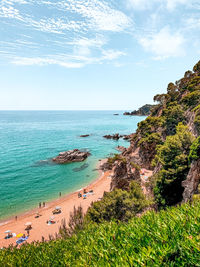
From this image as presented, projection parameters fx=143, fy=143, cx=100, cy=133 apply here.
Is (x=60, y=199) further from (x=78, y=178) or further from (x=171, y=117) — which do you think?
(x=171, y=117)

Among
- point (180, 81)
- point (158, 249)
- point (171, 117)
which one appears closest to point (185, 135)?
point (171, 117)

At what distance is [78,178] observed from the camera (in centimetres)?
4019

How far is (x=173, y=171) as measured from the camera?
17.4 metres

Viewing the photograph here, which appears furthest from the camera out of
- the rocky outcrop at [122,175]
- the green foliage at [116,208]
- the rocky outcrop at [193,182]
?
the rocky outcrop at [122,175]

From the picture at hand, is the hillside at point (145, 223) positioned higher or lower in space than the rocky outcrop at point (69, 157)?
higher

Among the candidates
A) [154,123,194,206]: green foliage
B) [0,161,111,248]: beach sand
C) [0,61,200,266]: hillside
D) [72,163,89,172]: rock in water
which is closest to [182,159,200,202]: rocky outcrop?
[0,61,200,266]: hillside

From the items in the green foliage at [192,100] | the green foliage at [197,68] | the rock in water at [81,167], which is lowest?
the rock in water at [81,167]

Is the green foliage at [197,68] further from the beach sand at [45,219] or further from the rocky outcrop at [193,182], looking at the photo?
the beach sand at [45,219]

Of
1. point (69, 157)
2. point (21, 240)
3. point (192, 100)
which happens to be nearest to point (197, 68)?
point (192, 100)

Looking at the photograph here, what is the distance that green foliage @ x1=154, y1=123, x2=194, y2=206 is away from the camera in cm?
1733

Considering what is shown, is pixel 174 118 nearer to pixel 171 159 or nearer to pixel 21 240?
pixel 171 159

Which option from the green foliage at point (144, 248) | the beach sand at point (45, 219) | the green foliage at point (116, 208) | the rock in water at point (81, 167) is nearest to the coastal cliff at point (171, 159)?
the green foliage at point (116, 208)

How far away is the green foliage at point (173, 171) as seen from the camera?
17.3m

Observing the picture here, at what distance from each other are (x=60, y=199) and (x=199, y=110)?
32306 mm
